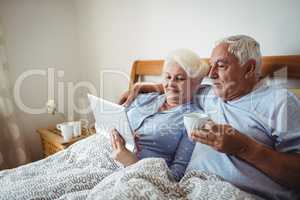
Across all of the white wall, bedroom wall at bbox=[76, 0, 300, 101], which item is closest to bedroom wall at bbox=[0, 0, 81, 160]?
the white wall

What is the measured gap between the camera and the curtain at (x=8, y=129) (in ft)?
6.64

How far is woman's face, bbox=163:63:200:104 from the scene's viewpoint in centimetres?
128

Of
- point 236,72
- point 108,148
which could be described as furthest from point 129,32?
point 236,72

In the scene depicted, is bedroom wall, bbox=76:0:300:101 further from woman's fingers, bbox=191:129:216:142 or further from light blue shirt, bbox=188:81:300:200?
woman's fingers, bbox=191:129:216:142

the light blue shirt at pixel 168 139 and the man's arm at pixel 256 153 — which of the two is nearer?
the man's arm at pixel 256 153

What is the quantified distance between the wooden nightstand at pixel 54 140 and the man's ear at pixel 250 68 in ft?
4.32

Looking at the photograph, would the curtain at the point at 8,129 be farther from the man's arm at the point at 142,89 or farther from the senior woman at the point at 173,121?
the senior woman at the point at 173,121

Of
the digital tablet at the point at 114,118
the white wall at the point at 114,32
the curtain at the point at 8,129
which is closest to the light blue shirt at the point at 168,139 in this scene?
the digital tablet at the point at 114,118

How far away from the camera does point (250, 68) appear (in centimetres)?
107

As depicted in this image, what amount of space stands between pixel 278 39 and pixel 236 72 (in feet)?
1.14

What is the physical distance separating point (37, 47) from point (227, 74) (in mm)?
1882

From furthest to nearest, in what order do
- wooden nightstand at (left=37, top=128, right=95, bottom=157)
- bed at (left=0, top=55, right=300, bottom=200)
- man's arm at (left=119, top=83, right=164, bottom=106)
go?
wooden nightstand at (left=37, top=128, right=95, bottom=157)
man's arm at (left=119, top=83, right=164, bottom=106)
bed at (left=0, top=55, right=300, bottom=200)

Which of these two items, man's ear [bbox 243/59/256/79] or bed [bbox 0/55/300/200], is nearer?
bed [bbox 0/55/300/200]

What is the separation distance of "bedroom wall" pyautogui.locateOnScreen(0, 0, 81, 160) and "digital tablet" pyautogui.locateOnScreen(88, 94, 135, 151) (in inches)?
47.6
